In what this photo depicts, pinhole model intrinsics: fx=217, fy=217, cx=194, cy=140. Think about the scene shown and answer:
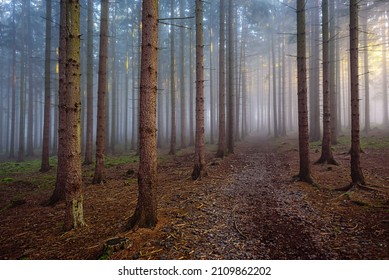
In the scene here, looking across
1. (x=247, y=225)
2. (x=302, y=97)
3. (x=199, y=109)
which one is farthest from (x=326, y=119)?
(x=247, y=225)

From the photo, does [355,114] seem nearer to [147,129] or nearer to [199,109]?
[199,109]

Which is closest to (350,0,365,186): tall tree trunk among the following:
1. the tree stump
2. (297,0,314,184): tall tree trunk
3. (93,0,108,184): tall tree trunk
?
(297,0,314,184): tall tree trunk

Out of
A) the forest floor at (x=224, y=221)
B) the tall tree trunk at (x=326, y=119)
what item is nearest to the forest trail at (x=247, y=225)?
the forest floor at (x=224, y=221)

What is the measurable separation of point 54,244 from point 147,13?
528cm

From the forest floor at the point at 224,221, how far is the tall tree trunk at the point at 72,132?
1.40ft

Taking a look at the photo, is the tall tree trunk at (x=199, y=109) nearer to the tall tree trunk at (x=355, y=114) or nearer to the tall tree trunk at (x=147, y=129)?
the tall tree trunk at (x=147, y=129)

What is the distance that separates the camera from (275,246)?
3.96m

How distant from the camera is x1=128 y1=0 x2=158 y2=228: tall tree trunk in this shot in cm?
477

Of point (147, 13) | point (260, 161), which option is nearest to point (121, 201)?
point (147, 13)

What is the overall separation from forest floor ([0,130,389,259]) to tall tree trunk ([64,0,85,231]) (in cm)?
43

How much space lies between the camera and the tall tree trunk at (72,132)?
16.4ft

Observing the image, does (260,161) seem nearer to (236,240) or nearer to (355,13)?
(355,13)

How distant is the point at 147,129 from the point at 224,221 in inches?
111
